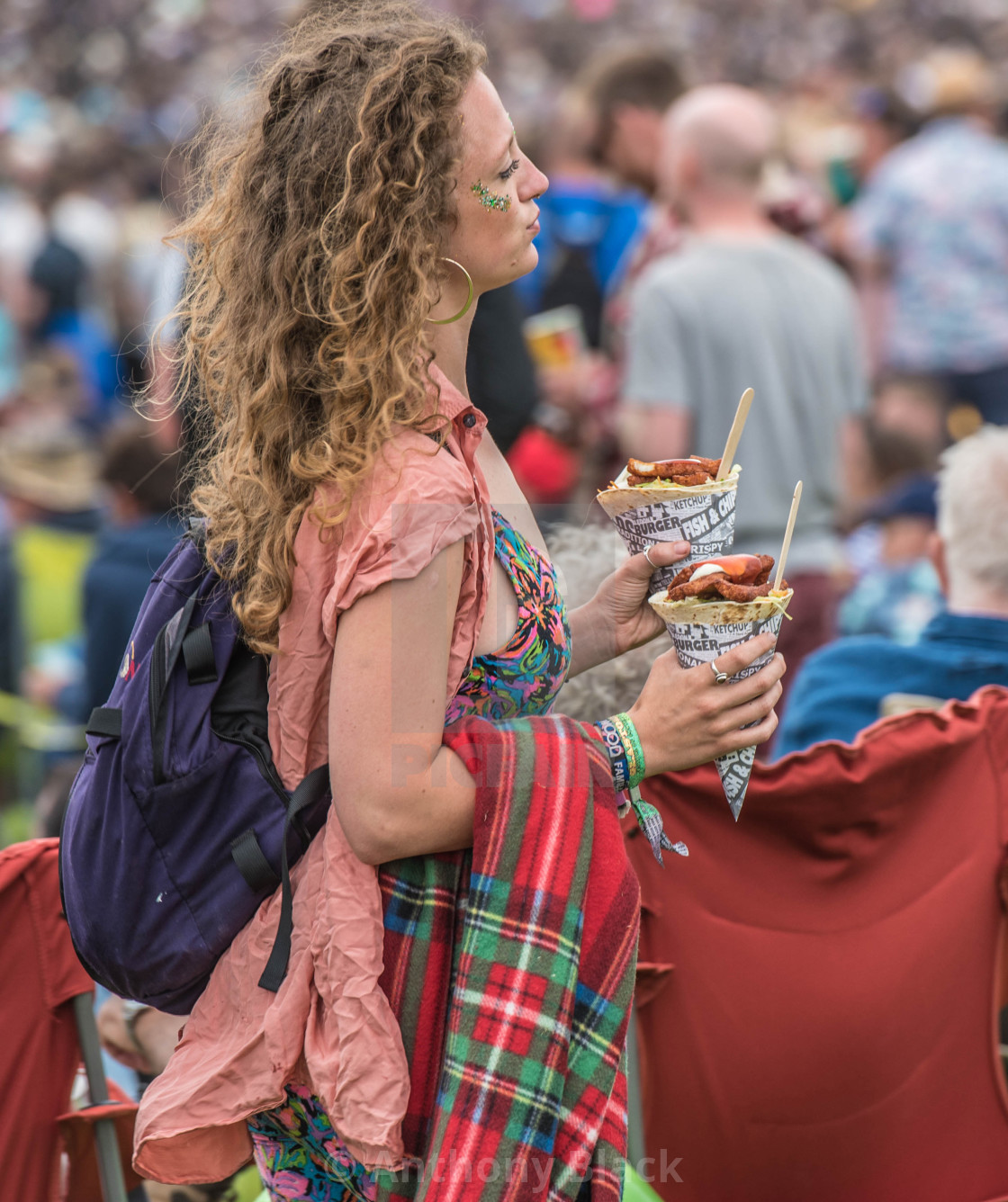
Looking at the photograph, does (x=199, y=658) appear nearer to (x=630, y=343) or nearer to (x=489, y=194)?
(x=489, y=194)

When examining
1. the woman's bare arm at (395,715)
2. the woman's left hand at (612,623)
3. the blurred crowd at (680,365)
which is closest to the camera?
the woman's bare arm at (395,715)

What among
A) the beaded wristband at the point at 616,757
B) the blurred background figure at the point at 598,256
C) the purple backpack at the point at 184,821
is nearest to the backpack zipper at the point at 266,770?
the purple backpack at the point at 184,821

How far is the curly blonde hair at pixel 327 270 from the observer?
1426mm

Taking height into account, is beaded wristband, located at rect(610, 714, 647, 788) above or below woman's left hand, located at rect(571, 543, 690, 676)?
below

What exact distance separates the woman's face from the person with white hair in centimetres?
154

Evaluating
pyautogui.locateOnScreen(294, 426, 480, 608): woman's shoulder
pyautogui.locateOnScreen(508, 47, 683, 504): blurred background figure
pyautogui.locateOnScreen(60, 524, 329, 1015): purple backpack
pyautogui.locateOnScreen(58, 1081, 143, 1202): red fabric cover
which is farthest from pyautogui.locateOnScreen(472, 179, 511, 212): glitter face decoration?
pyautogui.locateOnScreen(508, 47, 683, 504): blurred background figure

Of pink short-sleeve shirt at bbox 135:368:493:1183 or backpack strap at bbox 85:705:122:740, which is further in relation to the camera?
backpack strap at bbox 85:705:122:740

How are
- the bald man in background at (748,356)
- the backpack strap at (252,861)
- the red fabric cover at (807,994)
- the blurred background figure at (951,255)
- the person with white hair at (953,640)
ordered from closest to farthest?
1. the backpack strap at (252,861)
2. the red fabric cover at (807,994)
3. the person with white hair at (953,640)
4. the bald man in background at (748,356)
5. the blurred background figure at (951,255)

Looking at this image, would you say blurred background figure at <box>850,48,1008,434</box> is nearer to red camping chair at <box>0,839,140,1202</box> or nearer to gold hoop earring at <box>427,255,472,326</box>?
gold hoop earring at <box>427,255,472,326</box>

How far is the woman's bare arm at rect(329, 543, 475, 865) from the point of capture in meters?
1.37

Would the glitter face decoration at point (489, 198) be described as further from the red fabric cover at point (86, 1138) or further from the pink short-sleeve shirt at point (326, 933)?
the red fabric cover at point (86, 1138)

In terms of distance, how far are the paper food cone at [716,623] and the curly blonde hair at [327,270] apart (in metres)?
0.34

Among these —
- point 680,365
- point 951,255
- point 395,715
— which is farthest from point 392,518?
point 951,255

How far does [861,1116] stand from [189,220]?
5.43ft
